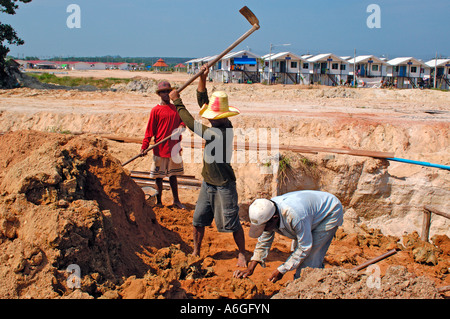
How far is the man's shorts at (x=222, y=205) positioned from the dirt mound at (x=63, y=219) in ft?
2.35

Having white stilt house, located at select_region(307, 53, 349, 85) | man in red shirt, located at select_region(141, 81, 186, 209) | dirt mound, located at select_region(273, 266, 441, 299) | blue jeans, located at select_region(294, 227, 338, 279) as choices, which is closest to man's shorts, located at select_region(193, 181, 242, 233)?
blue jeans, located at select_region(294, 227, 338, 279)

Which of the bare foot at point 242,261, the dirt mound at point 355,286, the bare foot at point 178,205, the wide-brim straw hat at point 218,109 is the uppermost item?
the wide-brim straw hat at point 218,109

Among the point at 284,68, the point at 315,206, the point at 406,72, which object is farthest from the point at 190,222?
the point at 406,72

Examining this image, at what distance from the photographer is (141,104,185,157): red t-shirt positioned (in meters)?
5.91

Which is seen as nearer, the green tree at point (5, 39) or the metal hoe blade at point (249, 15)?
the metal hoe blade at point (249, 15)

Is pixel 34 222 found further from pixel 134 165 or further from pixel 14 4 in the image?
pixel 14 4

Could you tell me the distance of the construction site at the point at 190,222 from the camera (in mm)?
3316

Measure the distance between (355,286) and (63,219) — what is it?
7.88 feet

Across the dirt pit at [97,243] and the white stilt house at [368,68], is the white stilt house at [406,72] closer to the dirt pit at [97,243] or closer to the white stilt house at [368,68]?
the white stilt house at [368,68]

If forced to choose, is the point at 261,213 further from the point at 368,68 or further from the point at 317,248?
the point at 368,68

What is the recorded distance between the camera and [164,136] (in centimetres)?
593

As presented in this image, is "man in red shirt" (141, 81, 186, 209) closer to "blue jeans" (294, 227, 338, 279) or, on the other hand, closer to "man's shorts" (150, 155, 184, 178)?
"man's shorts" (150, 155, 184, 178)

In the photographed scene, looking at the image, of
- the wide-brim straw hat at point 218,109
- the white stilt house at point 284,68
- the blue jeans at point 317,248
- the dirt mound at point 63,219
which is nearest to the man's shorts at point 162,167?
the dirt mound at point 63,219
